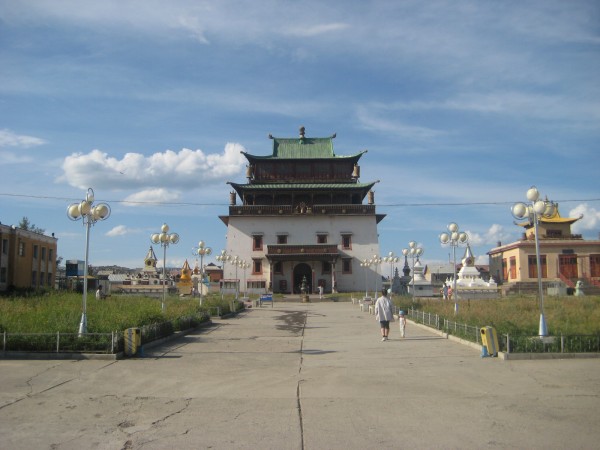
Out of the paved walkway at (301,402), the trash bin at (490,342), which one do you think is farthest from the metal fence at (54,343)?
the trash bin at (490,342)

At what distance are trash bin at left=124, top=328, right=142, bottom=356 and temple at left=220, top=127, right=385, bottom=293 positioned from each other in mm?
44164

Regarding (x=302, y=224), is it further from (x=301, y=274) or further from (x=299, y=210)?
(x=301, y=274)

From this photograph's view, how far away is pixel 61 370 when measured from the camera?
34.5ft

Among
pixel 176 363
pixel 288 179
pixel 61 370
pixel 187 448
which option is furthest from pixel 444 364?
pixel 288 179

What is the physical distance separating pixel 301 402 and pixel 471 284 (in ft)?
131

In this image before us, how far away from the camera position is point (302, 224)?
201 feet

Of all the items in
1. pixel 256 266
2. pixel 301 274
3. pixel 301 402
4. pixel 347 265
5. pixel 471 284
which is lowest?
pixel 301 402

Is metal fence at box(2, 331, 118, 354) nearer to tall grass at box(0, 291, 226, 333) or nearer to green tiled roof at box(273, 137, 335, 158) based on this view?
tall grass at box(0, 291, 226, 333)

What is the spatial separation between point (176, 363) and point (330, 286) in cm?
4741

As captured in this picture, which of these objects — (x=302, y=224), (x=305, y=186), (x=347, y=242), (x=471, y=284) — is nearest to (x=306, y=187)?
(x=305, y=186)

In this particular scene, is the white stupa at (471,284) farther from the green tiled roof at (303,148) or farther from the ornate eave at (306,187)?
the green tiled roof at (303,148)

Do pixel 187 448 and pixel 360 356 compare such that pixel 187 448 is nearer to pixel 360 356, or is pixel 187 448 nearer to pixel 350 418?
pixel 350 418

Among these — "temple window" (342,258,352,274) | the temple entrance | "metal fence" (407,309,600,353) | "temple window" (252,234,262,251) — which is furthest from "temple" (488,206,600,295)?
"metal fence" (407,309,600,353)

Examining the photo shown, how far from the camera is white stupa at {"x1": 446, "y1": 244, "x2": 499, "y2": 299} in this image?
132ft
